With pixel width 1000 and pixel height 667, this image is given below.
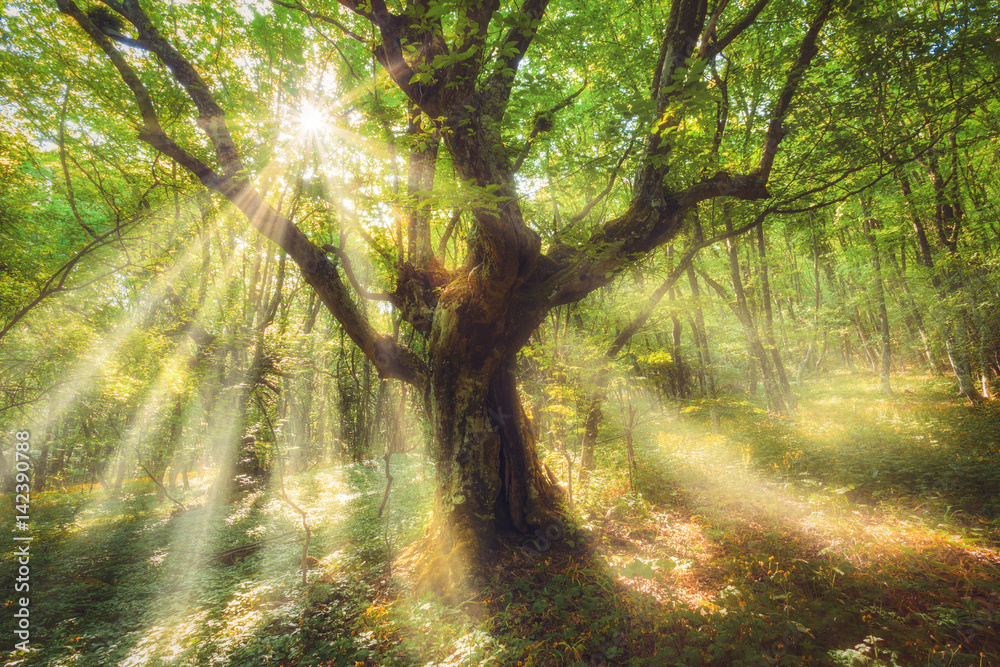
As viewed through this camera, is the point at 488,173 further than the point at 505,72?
No

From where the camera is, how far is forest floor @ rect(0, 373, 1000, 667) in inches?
119

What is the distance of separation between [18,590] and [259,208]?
7950 mm

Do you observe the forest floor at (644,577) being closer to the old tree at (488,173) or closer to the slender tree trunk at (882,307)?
the old tree at (488,173)

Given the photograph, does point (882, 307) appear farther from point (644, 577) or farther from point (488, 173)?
point (488, 173)

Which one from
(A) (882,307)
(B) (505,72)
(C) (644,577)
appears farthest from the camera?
(A) (882,307)

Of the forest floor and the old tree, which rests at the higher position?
the old tree

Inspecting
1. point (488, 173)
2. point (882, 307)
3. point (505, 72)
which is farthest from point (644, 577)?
point (882, 307)

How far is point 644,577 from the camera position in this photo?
3869 millimetres

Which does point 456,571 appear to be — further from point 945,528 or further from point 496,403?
point 945,528

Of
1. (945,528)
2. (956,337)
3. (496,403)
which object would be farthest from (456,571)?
(956,337)

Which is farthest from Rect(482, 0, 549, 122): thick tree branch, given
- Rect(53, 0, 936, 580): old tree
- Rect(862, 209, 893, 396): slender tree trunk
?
Rect(862, 209, 893, 396): slender tree trunk

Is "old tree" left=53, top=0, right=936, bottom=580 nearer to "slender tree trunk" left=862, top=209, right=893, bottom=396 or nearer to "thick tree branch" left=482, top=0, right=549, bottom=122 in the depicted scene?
"thick tree branch" left=482, top=0, right=549, bottom=122

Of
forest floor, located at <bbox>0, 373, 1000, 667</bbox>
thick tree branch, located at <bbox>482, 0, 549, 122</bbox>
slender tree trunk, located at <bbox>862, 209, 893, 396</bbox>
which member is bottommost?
forest floor, located at <bbox>0, 373, 1000, 667</bbox>

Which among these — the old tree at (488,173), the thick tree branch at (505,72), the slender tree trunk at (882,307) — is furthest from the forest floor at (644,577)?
the slender tree trunk at (882,307)
